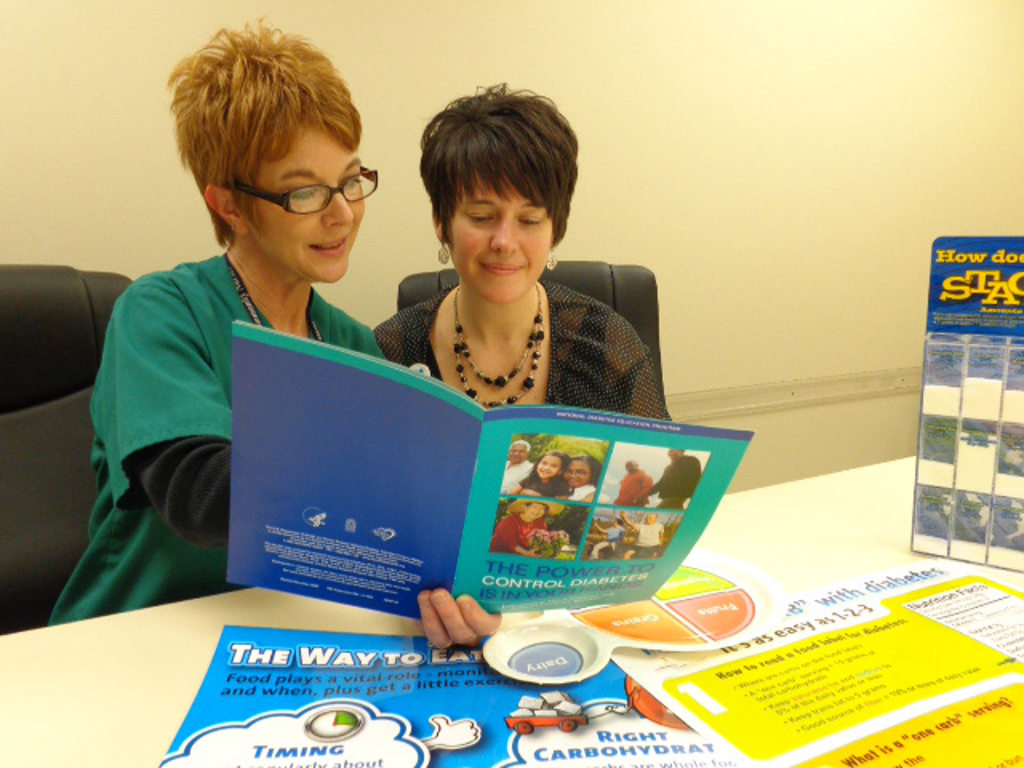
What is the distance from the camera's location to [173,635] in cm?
73

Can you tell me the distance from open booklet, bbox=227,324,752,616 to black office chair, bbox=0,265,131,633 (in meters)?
0.79

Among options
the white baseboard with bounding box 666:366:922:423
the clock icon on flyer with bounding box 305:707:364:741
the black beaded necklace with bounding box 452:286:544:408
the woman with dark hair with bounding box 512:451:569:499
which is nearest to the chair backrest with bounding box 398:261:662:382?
the black beaded necklace with bounding box 452:286:544:408

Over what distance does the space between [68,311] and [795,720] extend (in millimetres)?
1260

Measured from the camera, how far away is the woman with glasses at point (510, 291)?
4.38 ft

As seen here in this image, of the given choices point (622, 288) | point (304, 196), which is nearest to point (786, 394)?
point (622, 288)

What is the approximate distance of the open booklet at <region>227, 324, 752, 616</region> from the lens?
627 mm

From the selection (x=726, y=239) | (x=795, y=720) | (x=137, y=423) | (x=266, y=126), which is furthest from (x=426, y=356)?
(x=726, y=239)

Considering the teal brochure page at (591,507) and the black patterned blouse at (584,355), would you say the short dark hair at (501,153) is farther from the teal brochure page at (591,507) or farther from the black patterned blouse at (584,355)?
the teal brochure page at (591,507)

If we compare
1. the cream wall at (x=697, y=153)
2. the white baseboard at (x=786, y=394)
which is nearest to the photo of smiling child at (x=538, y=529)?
→ the cream wall at (x=697, y=153)

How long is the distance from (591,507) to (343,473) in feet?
0.73

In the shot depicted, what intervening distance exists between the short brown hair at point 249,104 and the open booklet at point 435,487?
442mm

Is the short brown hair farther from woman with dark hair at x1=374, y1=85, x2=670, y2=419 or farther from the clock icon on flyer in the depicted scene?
the clock icon on flyer

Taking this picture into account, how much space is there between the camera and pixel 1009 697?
2.07 feet

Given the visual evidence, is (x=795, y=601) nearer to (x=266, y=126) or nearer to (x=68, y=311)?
(x=266, y=126)
